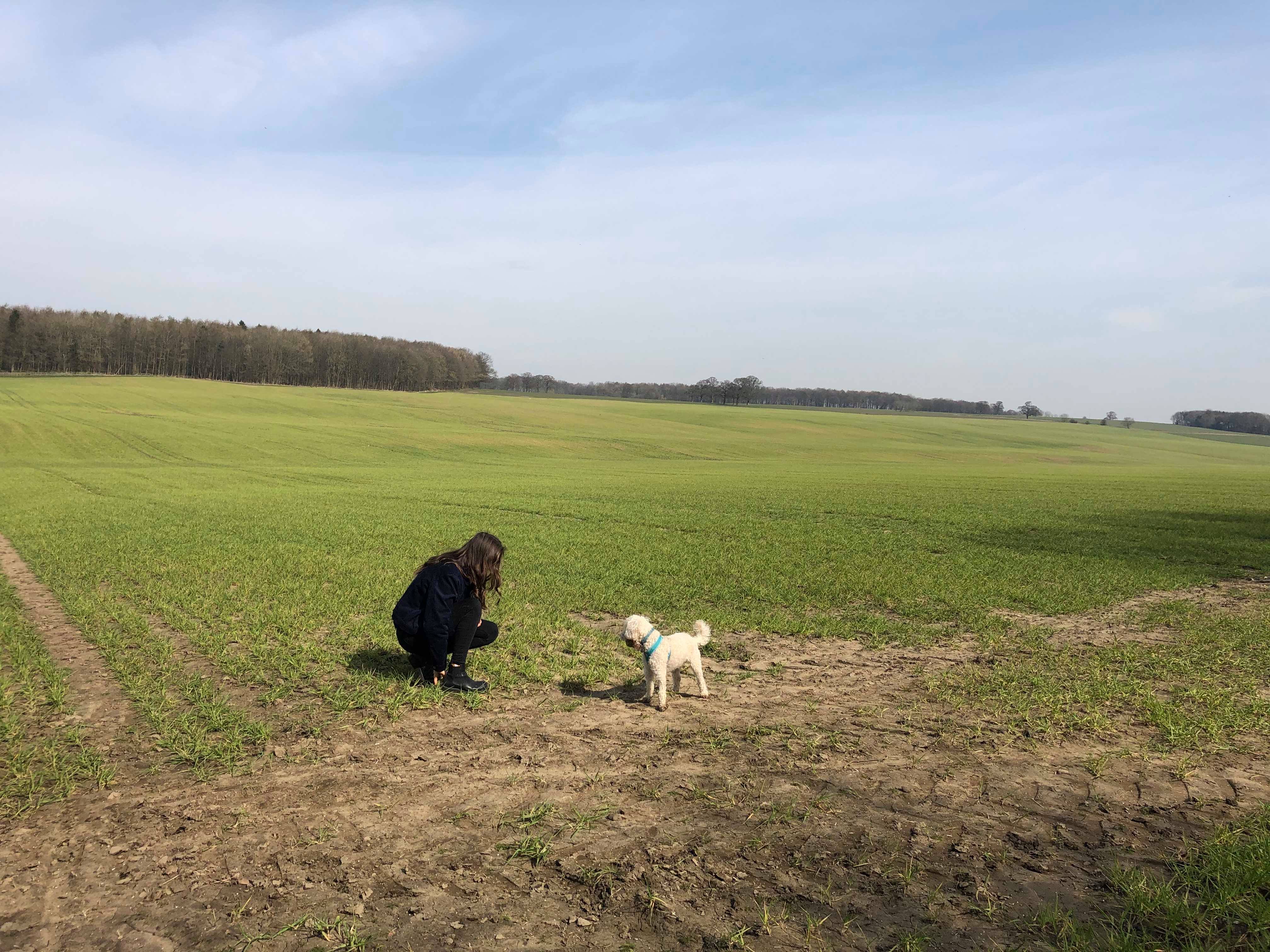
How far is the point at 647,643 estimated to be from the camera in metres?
7.88

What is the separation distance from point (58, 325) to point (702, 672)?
474 feet

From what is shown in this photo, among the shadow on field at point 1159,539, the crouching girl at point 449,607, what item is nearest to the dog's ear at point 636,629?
the crouching girl at point 449,607

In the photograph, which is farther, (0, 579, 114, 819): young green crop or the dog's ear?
the dog's ear

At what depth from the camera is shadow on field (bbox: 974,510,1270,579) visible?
64.8 feet

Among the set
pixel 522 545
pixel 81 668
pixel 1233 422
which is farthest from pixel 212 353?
pixel 1233 422

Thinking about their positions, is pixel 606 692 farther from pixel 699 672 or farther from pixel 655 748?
pixel 655 748

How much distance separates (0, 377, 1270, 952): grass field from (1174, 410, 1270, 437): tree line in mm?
202052

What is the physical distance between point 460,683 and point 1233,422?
22863cm

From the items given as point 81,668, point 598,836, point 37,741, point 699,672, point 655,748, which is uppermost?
point 699,672

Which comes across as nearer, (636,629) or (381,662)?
(636,629)

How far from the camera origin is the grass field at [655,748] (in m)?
4.42

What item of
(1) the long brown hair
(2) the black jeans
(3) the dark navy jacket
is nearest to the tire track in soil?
(3) the dark navy jacket

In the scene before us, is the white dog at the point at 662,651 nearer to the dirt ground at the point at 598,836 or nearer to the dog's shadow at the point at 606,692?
the dog's shadow at the point at 606,692

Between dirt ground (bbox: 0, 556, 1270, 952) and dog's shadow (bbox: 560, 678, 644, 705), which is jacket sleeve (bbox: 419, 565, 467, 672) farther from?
dog's shadow (bbox: 560, 678, 644, 705)
